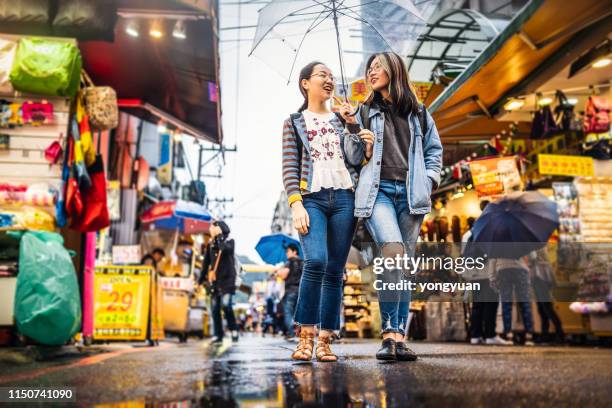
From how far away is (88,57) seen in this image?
8344 mm

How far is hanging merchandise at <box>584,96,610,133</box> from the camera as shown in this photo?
8125 millimetres

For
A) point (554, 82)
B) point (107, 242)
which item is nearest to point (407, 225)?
point (554, 82)

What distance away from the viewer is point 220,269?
9758mm

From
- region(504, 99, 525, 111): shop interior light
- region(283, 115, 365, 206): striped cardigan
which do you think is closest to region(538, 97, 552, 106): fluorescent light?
region(504, 99, 525, 111): shop interior light

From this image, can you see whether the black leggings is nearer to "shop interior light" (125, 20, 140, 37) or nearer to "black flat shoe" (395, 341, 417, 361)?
"black flat shoe" (395, 341, 417, 361)

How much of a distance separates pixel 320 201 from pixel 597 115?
21.0 ft

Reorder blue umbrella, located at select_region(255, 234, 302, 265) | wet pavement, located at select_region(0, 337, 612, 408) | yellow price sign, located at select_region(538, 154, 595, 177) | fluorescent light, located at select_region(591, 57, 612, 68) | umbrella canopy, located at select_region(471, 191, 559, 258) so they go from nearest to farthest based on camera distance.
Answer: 1. wet pavement, located at select_region(0, 337, 612, 408)
2. fluorescent light, located at select_region(591, 57, 612, 68)
3. umbrella canopy, located at select_region(471, 191, 559, 258)
4. yellow price sign, located at select_region(538, 154, 595, 177)
5. blue umbrella, located at select_region(255, 234, 302, 265)

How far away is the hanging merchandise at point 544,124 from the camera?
8406mm

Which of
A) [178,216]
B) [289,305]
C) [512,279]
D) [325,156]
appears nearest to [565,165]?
[512,279]

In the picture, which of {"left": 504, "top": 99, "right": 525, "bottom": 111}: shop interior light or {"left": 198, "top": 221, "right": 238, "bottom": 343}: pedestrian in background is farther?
{"left": 198, "top": 221, "right": 238, "bottom": 343}: pedestrian in background

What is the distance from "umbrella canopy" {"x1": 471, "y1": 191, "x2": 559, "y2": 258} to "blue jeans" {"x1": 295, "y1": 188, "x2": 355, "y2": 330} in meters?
4.38

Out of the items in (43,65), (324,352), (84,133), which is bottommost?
(324,352)

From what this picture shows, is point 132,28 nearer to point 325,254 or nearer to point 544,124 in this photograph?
point 325,254

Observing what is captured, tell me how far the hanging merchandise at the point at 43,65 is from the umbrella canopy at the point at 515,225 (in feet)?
18.6
